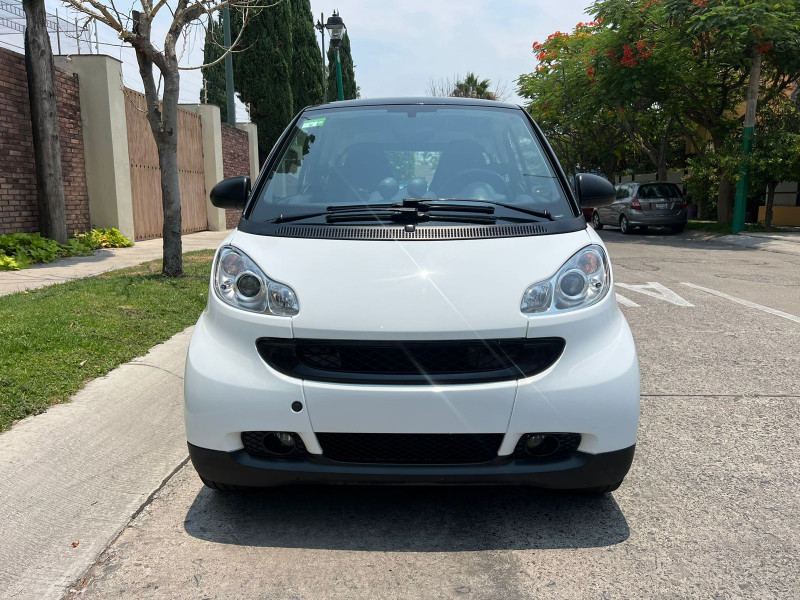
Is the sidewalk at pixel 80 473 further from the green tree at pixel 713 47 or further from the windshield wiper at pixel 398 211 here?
the green tree at pixel 713 47

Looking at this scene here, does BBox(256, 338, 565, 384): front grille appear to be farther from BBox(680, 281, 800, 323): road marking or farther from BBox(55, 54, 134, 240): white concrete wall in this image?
BBox(55, 54, 134, 240): white concrete wall

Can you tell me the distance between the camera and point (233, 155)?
2352cm

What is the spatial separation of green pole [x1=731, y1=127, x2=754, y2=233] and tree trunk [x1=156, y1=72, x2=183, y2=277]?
15.5 meters

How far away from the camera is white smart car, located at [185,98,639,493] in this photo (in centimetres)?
257

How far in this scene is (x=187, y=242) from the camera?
1638 centimetres

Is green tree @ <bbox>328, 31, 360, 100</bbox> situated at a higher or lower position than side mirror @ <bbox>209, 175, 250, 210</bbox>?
higher

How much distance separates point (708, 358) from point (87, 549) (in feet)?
15.4

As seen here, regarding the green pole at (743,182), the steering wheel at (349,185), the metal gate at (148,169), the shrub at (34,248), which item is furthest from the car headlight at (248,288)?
the green pole at (743,182)

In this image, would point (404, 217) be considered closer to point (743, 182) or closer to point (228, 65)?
point (228, 65)

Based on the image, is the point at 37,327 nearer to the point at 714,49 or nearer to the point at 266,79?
the point at 714,49

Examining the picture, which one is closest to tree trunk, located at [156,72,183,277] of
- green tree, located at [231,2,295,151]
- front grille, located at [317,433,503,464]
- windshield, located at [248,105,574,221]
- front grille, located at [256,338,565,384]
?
windshield, located at [248,105,574,221]

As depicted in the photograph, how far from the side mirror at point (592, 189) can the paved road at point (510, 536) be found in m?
1.31

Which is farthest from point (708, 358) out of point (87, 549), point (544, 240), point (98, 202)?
point (98, 202)

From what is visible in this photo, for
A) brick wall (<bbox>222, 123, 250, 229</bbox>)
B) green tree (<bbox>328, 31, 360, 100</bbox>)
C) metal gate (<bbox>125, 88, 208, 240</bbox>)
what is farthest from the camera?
green tree (<bbox>328, 31, 360, 100</bbox>)
